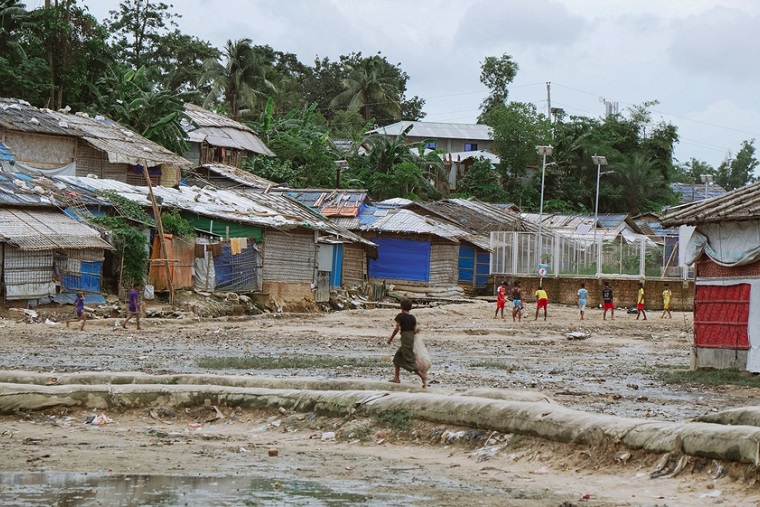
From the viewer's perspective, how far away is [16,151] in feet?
109

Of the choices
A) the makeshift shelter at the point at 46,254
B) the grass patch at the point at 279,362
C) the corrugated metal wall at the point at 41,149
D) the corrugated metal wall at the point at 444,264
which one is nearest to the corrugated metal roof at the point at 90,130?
the corrugated metal wall at the point at 41,149

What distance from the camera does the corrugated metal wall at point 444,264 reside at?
4288 cm

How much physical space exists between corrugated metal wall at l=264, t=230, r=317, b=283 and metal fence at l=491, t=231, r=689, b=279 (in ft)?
36.0

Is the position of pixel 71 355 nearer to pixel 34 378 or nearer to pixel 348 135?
pixel 34 378

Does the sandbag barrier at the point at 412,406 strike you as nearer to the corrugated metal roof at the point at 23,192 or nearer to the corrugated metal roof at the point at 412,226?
the corrugated metal roof at the point at 23,192

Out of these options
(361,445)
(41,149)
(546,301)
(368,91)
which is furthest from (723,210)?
(368,91)

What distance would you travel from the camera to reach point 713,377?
16609 mm

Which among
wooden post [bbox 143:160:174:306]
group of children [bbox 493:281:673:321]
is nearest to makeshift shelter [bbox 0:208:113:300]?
wooden post [bbox 143:160:174:306]

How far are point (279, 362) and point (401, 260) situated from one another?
84.6 ft

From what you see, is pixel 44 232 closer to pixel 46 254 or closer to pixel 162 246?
pixel 46 254

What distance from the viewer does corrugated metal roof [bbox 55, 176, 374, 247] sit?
32250 millimetres

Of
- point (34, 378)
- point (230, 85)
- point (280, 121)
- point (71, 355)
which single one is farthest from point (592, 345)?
point (230, 85)

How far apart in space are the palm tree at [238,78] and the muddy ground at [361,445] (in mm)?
37927

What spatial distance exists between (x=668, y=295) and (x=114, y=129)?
2096cm
